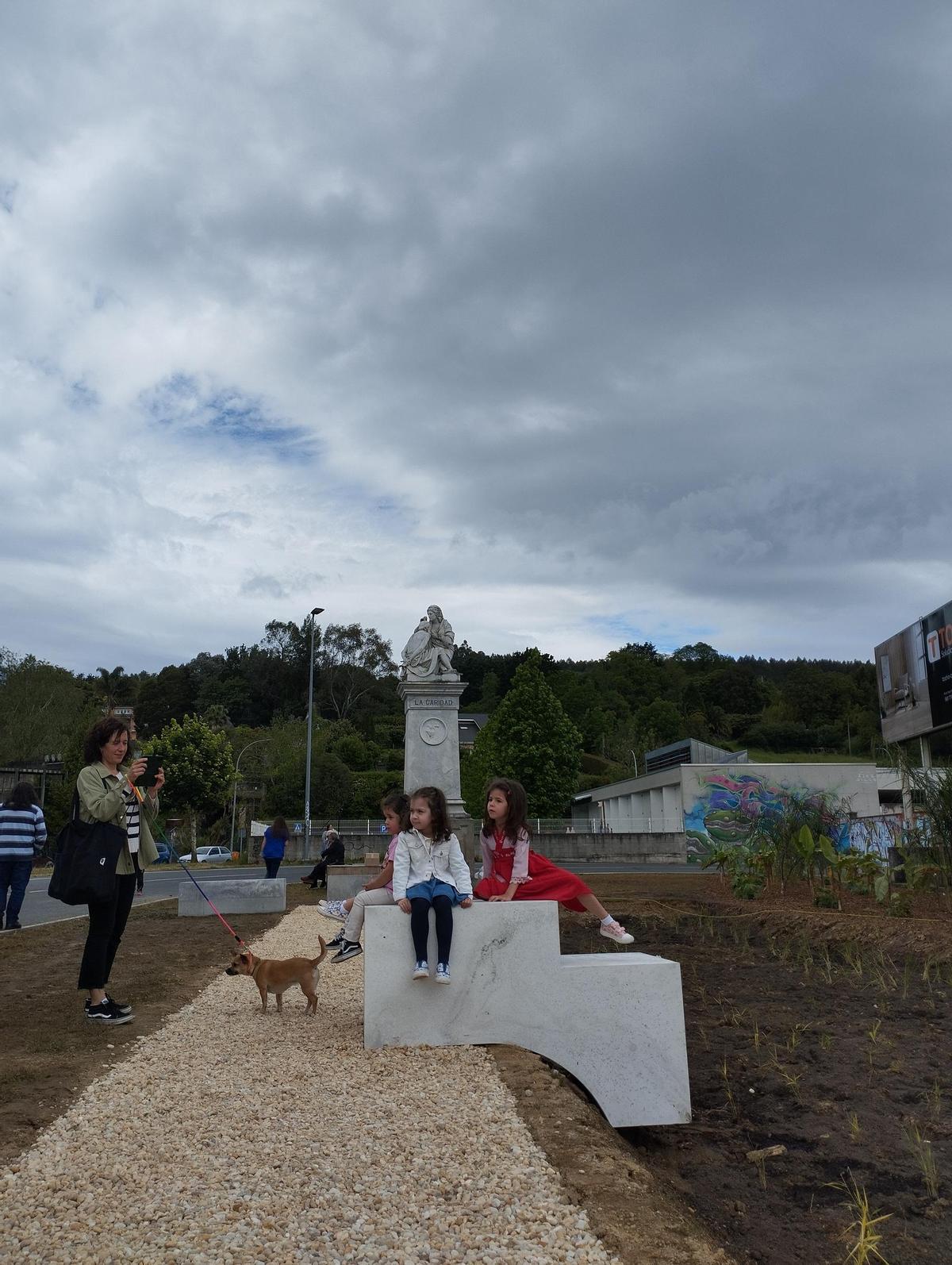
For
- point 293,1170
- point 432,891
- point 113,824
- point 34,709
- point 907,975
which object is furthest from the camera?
point 34,709

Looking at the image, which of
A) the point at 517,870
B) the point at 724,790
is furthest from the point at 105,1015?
the point at 724,790

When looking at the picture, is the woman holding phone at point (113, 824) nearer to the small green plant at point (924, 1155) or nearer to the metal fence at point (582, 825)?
the small green plant at point (924, 1155)

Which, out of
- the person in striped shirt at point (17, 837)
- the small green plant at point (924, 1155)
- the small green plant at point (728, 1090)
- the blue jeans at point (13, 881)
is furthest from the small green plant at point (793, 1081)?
the blue jeans at point (13, 881)

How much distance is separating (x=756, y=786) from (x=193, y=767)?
26478 millimetres

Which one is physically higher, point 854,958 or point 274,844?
point 274,844

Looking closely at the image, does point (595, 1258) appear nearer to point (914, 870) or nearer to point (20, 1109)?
point (20, 1109)

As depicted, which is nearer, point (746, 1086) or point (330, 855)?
point (746, 1086)

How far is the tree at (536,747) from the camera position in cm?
4444

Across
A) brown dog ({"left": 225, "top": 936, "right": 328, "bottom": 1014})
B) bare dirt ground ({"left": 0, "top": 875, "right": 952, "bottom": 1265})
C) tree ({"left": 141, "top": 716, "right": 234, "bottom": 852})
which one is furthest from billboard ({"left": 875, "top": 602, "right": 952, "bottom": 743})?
tree ({"left": 141, "top": 716, "right": 234, "bottom": 852})

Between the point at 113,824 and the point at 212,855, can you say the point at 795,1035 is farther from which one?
the point at 212,855

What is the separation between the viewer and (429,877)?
471 centimetres

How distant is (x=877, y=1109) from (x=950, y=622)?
2893 centimetres

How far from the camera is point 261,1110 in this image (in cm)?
367

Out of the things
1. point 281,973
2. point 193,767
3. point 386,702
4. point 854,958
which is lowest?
point 854,958
